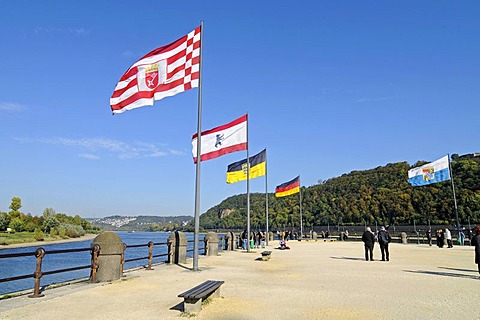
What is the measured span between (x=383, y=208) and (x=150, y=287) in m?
79.9

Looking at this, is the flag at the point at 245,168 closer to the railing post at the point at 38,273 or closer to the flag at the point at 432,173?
the flag at the point at 432,173

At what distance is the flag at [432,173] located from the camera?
94.9ft

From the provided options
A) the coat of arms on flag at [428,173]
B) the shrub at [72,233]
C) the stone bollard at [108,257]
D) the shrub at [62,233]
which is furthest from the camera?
the shrub at [72,233]

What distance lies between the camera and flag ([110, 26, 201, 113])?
12.3m

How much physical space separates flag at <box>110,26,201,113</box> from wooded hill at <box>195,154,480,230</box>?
58.5 m

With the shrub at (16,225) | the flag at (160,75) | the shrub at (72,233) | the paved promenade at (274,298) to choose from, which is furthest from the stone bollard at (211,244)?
the shrub at (16,225)

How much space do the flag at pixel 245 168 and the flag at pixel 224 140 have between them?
4760mm

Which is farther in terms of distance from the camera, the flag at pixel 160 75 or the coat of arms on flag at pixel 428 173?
the coat of arms on flag at pixel 428 173

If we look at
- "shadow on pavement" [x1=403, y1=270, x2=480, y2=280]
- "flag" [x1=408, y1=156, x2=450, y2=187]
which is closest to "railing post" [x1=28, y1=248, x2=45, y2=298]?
"shadow on pavement" [x1=403, y1=270, x2=480, y2=280]

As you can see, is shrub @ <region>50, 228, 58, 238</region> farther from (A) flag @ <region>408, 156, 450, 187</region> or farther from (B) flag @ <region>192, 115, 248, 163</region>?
(B) flag @ <region>192, 115, 248, 163</region>

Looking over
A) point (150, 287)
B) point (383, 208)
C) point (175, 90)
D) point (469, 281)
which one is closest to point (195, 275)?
point (150, 287)

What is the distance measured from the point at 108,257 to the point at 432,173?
2769 centimetres

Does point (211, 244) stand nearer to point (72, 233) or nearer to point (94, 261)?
point (94, 261)

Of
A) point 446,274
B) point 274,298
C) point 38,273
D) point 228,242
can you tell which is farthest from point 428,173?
point 38,273
